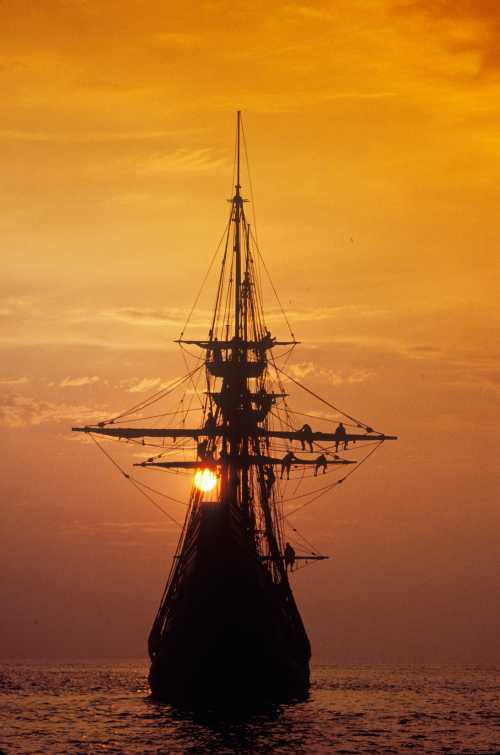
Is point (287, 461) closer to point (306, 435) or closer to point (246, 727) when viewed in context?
point (306, 435)

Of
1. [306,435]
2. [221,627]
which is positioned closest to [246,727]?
[221,627]

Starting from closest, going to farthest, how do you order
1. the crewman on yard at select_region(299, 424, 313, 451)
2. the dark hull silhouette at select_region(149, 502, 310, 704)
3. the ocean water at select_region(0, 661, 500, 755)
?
the ocean water at select_region(0, 661, 500, 755) → the dark hull silhouette at select_region(149, 502, 310, 704) → the crewman on yard at select_region(299, 424, 313, 451)

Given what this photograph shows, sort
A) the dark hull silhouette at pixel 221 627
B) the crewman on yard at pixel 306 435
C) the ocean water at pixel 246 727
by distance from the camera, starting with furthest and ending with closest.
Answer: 1. the crewman on yard at pixel 306 435
2. the dark hull silhouette at pixel 221 627
3. the ocean water at pixel 246 727

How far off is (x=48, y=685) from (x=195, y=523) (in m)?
41.7

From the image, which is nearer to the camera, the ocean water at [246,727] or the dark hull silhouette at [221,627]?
the ocean water at [246,727]

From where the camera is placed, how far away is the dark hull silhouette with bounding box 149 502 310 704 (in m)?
51.7

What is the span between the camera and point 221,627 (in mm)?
51906

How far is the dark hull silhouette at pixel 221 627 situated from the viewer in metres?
51.7

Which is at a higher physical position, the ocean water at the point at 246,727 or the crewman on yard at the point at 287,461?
the crewman on yard at the point at 287,461

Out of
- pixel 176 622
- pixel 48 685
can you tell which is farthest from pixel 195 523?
pixel 48 685

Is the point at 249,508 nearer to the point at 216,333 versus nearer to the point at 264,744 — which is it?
the point at 216,333

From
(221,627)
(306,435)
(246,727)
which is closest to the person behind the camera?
(246,727)

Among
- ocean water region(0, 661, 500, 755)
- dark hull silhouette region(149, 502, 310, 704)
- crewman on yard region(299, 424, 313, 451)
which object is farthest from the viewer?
crewman on yard region(299, 424, 313, 451)

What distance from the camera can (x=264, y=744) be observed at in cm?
4362
